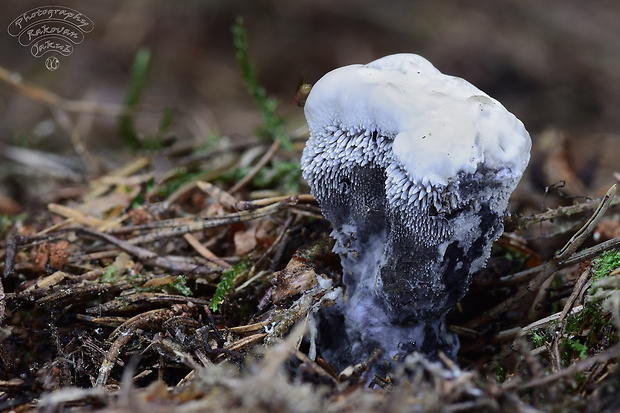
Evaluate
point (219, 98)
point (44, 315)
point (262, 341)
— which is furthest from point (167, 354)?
point (219, 98)

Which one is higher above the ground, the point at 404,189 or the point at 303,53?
the point at 303,53

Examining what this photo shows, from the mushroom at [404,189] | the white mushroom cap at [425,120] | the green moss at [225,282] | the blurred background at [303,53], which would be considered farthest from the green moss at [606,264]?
the blurred background at [303,53]

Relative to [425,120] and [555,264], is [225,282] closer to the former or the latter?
[425,120]

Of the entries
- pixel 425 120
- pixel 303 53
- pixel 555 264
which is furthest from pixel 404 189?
pixel 303 53

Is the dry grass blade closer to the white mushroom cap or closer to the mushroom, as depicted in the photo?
the mushroom

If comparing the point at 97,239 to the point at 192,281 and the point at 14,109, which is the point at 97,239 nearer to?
the point at 192,281
